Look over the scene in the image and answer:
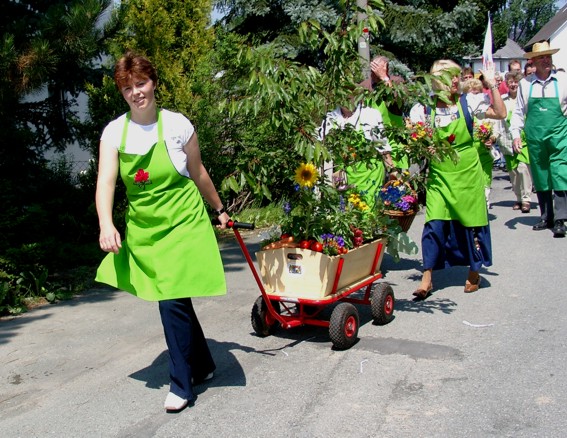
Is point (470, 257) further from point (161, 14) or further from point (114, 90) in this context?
point (161, 14)

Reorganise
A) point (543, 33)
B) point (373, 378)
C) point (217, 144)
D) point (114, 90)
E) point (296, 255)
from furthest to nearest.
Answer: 1. point (543, 33)
2. point (217, 144)
3. point (114, 90)
4. point (296, 255)
5. point (373, 378)

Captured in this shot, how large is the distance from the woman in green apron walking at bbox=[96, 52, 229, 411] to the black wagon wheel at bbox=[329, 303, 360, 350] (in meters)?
1.16

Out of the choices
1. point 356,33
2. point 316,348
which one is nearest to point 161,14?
point 356,33

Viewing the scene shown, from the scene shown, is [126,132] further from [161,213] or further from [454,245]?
[454,245]

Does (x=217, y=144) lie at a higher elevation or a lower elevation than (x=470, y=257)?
higher

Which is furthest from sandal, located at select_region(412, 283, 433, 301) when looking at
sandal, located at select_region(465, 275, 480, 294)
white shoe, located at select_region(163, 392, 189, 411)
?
white shoe, located at select_region(163, 392, 189, 411)

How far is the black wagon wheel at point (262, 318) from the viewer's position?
223 inches

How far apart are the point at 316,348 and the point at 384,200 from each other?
84.5 inches

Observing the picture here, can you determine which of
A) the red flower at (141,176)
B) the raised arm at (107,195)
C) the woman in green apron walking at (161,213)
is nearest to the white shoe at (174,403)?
the woman in green apron walking at (161,213)

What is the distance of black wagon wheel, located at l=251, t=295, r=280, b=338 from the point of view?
5668 mm

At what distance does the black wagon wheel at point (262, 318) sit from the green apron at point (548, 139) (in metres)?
5.09

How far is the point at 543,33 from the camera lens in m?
56.6

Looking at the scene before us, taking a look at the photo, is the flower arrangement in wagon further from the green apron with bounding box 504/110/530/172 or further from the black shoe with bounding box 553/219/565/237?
the green apron with bounding box 504/110/530/172

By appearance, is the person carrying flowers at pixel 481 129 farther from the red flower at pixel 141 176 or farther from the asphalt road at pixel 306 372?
the red flower at pixel 141 176
